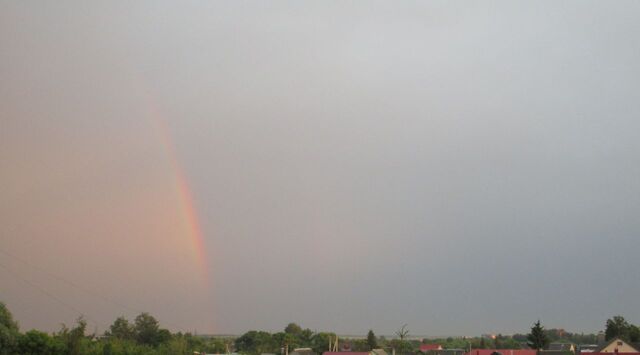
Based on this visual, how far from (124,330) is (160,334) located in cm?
853

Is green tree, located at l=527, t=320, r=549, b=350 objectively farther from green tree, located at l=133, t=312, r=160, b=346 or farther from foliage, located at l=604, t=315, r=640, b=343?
green tree, located at l=133, t=312, r=160, b=346

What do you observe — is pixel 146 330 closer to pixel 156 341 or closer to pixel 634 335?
pixel 156 341

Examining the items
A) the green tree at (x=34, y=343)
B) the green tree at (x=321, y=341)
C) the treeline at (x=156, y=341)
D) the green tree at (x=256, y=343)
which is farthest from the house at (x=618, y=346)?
the green tree at (x=34, y=343)

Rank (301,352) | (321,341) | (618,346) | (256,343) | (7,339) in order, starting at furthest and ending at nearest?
(256,343), (321,341), (301,352), (618,346), (7,339)

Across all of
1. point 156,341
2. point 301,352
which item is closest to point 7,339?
point 301,352

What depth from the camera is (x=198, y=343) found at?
11756 centimetres

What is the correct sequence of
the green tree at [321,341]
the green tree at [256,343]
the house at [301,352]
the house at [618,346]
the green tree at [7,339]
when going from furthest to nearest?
1. the green tree at [256,343]
2. the green tree at [321,341]
3. the house at [301,352]
4. the house at [618,346]
5. the green tree at [7,339]

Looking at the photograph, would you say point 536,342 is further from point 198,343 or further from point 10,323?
point 10,323

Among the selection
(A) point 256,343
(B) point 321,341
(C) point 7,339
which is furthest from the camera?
(A) point 256,343

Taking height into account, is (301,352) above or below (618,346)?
below

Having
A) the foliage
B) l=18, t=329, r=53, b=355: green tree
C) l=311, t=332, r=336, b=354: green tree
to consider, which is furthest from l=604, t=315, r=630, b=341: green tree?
l=18, t=329, r=53, b=355: green tree

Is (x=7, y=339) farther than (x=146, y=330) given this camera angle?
No

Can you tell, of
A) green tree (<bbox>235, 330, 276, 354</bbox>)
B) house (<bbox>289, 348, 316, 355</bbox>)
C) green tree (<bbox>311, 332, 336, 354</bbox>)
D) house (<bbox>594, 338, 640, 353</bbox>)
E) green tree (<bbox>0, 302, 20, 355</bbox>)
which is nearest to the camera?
green tree (<bbox>0, 302, 20, 355</bbox>)

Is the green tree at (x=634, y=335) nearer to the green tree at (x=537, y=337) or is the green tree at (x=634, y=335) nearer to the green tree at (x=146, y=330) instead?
the green tree at (x=537, y=337)
